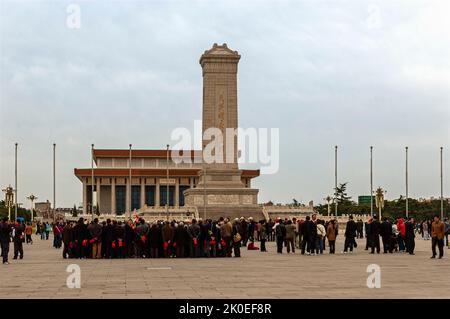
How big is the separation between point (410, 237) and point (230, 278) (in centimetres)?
1517

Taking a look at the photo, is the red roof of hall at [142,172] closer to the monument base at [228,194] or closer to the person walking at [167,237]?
the monument base at [228,194]

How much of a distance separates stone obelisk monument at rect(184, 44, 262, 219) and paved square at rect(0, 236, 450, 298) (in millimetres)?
44623

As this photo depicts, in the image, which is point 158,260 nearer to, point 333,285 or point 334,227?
point 334,227

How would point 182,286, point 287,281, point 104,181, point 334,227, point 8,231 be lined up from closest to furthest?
point 182,286 < point 287,281 < point 8,231 < point 334,227 < point 104,181

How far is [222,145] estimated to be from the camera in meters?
76.6

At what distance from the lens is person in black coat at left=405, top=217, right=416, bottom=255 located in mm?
34625

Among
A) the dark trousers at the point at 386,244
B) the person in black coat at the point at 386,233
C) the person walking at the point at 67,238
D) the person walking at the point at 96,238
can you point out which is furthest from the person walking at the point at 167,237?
the dark trousers at the point at 386,244

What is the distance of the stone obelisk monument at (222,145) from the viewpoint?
75.9m

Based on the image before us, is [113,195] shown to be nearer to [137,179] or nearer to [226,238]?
[137,179]

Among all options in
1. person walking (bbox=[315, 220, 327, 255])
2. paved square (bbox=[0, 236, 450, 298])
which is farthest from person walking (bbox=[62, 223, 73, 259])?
person walking (bbox=[315, 220, 327, 255])

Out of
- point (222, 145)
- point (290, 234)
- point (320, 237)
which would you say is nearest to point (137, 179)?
point (222, 145)

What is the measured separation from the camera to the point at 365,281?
796 inches
